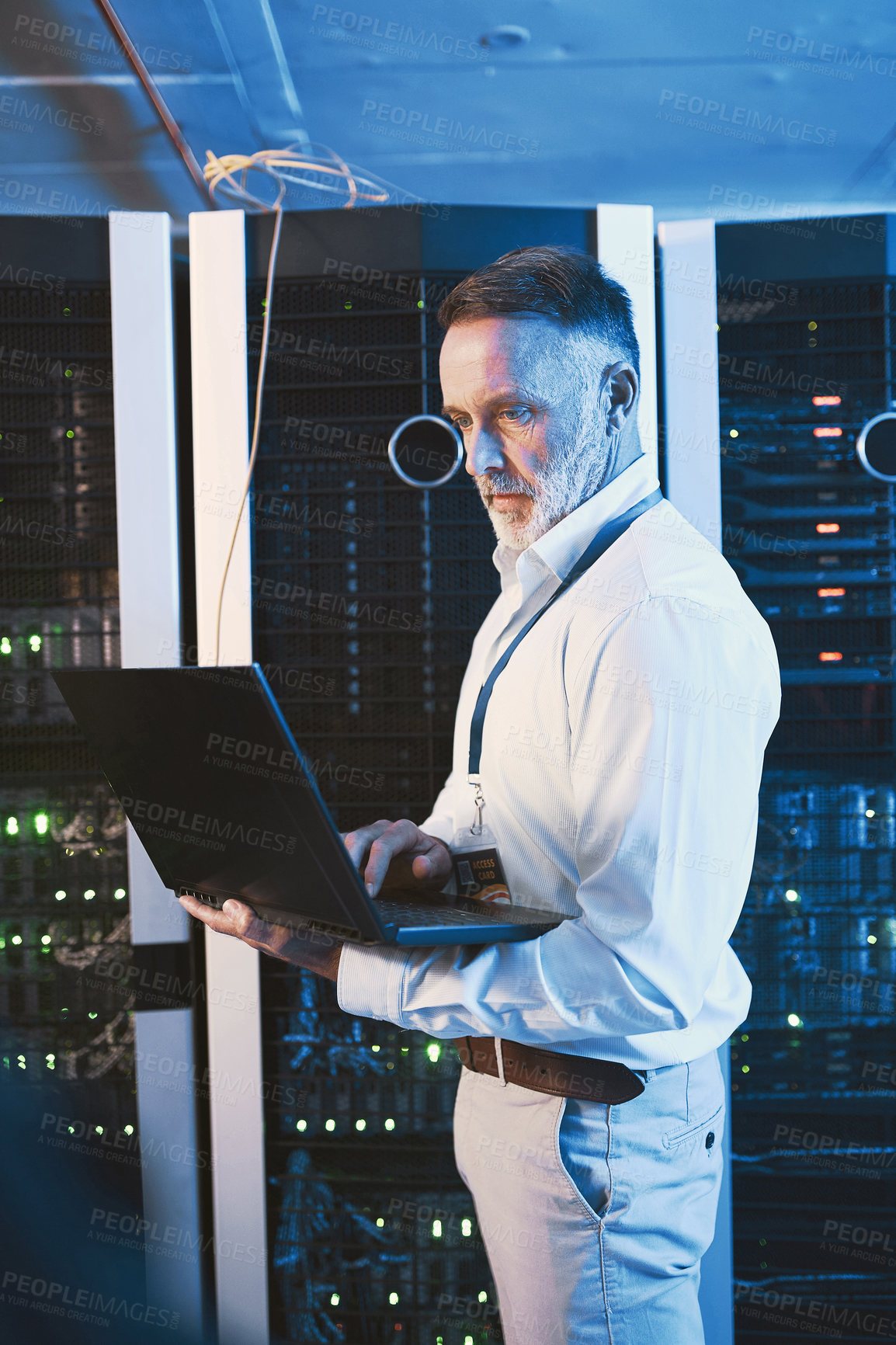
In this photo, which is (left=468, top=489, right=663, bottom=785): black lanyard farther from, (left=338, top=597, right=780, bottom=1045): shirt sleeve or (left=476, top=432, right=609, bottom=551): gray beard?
(left=338, top=597, right=780, bottom=1045): shirt sleeve

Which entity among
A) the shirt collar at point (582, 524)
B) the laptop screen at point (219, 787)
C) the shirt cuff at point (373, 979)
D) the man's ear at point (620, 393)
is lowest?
the shirt cuff at point (373, 979)

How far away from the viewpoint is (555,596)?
106 cm

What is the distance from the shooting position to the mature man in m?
0.84

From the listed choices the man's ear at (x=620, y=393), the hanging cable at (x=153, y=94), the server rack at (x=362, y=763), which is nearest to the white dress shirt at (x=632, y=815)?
the man's ear at (x=620, y=393)

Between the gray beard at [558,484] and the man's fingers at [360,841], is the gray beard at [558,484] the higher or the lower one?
the higher one

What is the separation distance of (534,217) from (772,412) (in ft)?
1.57

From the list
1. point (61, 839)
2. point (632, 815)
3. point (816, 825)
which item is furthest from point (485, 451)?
point (61, 839)

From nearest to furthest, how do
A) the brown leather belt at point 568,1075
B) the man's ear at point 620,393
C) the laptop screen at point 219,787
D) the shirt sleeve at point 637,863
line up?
the laptop screen at point 219,787
the shirt sleeve at point 637,863
the brown leather belt at point 568,1075
the man's ear at point 620,393

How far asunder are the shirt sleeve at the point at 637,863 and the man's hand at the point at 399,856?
0.64 ft

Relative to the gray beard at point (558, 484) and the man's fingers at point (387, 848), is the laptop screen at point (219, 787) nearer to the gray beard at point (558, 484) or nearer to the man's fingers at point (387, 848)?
the man's fingers at point (387, 848)

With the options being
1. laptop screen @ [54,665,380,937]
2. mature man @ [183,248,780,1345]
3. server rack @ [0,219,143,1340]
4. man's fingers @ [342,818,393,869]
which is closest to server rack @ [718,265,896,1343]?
mature man @ [183,248,780,1345]

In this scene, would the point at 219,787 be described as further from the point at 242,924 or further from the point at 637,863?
the point at 637,863

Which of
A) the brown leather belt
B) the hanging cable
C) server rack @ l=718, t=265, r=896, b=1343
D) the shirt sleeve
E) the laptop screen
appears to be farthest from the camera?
the hanging cable

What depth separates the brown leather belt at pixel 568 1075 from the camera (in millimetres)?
952
